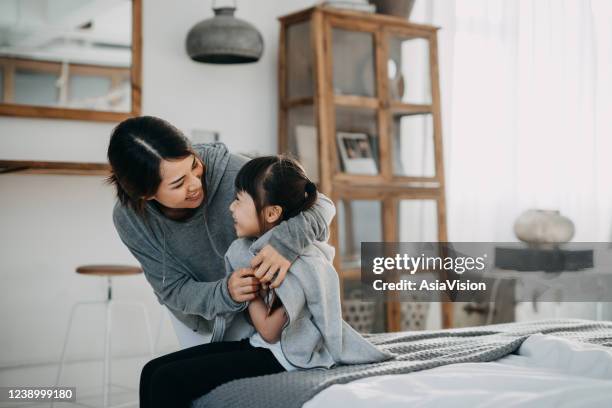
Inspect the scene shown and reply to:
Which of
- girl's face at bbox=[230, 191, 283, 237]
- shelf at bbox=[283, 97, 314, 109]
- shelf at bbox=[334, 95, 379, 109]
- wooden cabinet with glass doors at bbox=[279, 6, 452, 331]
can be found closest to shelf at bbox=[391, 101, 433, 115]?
wooden cabinet with glass doors at bbox=[279, 6, 452, 331]

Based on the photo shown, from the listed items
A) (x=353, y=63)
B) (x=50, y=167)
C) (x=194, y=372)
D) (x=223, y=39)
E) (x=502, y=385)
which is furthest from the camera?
(x=353, y=63)

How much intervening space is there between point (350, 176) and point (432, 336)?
172 centimetres

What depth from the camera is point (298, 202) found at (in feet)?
5.89

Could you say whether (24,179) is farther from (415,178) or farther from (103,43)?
(415,178)

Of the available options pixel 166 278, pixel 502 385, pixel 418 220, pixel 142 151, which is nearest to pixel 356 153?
pixel 418 220

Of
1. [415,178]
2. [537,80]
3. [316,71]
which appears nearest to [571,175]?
[537,80]

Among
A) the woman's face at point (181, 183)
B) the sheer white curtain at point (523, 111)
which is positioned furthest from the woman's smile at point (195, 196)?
the sheer white curtain at point (523, 111)

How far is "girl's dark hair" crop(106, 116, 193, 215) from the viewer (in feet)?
5.84

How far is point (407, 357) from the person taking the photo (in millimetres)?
1701

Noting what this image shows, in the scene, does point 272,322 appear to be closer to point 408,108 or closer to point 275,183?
point 275,183

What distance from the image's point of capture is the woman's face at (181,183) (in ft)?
5.90

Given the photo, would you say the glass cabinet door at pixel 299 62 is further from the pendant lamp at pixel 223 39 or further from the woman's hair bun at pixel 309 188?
the woman's hair bun at pixel 309 188

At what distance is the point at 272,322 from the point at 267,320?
1 cm

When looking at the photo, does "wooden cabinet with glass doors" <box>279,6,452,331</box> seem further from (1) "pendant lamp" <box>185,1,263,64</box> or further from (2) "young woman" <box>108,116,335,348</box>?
(2) "young woman" <box>108,116,335,348</box>
